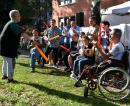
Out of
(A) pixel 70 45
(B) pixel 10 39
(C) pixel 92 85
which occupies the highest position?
(B) pixel 10 39

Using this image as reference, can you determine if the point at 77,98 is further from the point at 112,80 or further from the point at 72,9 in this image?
the point at 72,9

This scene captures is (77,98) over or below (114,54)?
below

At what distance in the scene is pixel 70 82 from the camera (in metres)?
10.6

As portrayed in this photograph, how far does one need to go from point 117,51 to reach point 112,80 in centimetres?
67

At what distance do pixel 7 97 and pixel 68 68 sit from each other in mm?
4308

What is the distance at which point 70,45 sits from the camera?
13.1m

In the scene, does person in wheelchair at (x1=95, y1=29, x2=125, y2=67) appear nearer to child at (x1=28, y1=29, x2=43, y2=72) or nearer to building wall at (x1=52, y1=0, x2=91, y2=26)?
child at (x1=28, y1=29, x2=43, y2=72)

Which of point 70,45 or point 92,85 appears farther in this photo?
point 70,45

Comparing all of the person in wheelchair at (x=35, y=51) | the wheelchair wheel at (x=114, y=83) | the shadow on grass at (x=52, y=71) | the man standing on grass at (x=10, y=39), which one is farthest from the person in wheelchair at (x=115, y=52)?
the person in wheelchair at (x=35, y=51)

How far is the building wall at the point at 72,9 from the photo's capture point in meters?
35.1

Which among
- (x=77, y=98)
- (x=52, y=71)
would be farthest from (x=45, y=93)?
(x=52, y=71)

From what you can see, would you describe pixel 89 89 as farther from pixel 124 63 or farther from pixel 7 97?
pixel 7 97

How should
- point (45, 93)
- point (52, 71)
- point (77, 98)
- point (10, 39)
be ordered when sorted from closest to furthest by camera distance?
point (77, 98)
point (45, 93)
point (10, 39)
point (52, 71)

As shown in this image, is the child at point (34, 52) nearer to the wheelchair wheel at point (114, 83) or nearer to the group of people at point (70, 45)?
the group of people at point (70, 45)
